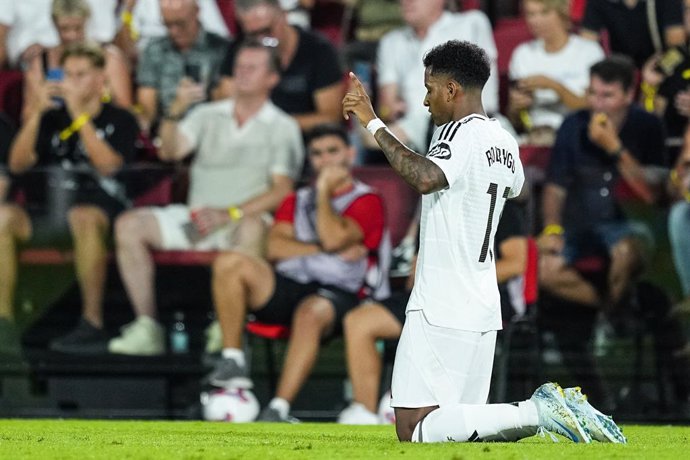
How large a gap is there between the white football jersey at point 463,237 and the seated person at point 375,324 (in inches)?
133

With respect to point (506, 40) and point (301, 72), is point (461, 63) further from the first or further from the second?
point (506, 40)

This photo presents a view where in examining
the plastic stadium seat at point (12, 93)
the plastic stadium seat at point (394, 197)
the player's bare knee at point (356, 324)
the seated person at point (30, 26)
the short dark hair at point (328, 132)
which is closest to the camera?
the player's bare knee at point (356, 324)

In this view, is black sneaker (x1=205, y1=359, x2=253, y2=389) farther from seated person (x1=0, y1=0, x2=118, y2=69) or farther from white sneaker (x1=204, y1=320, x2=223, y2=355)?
seated person (x1=0, y1=0, x2=118, y2=69)

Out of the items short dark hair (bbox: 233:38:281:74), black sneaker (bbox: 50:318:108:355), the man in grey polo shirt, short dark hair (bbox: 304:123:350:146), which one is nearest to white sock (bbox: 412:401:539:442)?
short dark hair (bbox: 304:123:350:146)

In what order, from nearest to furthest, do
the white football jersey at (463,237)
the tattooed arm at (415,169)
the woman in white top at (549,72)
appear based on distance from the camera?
the tattooed arm at (415,169), the white football jersey at (463,237), the woman in white top at (549,72)

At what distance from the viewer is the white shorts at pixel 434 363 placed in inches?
212

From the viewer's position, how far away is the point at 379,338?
887cm

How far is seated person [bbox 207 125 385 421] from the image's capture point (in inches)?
356

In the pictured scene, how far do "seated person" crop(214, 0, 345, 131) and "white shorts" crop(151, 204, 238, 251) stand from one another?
46.3 inches

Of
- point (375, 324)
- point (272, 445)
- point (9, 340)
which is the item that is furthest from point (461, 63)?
point (9, 340)

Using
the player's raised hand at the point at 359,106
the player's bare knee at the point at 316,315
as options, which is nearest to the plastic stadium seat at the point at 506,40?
the player's bare knee at the point at 316,315

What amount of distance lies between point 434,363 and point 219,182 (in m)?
4.50

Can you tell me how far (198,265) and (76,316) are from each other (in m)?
0.94

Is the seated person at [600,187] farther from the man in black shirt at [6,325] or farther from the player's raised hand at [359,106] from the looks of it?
the player's raised hand at [359,106]
